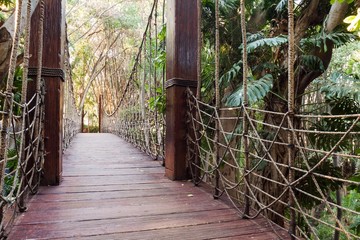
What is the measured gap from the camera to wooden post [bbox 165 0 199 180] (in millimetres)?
1803

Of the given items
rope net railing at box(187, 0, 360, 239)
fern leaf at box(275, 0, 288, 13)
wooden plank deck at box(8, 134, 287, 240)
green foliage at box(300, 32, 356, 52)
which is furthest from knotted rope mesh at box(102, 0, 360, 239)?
fern leaf at box(275, 0, 288, 13)

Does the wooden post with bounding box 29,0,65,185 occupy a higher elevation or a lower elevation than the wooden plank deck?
higher

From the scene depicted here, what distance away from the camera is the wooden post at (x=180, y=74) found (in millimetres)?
1803

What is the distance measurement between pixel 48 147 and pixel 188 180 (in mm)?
833

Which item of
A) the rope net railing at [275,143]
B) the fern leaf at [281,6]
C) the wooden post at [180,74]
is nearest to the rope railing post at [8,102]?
the rope net railing at [275,143]

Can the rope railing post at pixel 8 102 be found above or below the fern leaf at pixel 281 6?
below

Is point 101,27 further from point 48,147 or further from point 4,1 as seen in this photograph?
point 48,147

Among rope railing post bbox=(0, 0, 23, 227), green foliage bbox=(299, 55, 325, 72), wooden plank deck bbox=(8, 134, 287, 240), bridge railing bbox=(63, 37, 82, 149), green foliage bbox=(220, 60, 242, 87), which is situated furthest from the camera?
bridge railing bbox=(63, 37, 82, 149)

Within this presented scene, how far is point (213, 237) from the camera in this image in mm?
954

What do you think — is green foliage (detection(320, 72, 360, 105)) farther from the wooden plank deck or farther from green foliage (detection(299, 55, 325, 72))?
the wooden plank deck

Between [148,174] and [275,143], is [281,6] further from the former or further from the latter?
[148,174]

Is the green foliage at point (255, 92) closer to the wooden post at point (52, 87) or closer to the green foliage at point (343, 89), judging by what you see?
the green foliage at point (343, 89)

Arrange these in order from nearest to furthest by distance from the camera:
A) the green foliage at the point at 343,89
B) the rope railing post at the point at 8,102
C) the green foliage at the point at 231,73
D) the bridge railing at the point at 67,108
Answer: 1. the rope railing post at the point at 8,102
2. the green foliage at the point at 343,89
3. the green foliage at the point at 231,73
4. the bridge railing at the point at 67,108

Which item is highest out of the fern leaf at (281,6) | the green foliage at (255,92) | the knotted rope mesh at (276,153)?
the fern leaf at (281,6)
